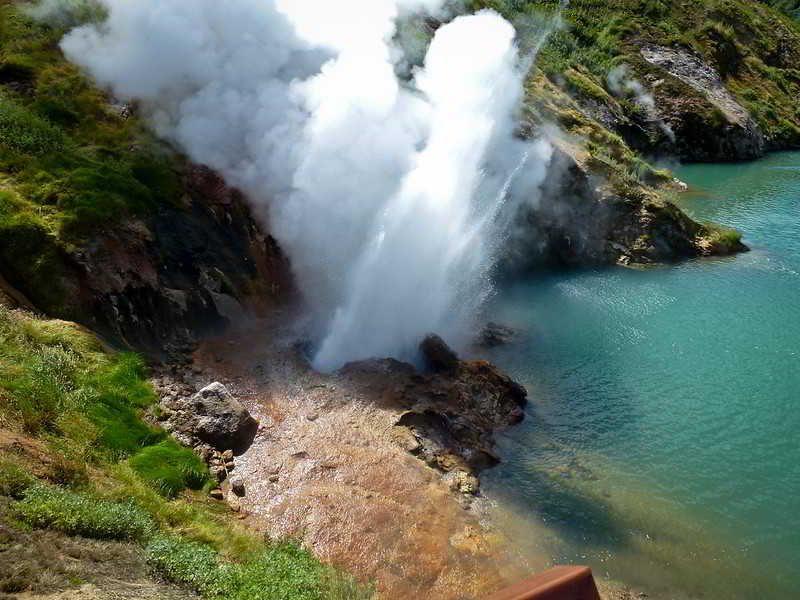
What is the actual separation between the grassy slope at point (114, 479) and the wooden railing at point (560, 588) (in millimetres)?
2752

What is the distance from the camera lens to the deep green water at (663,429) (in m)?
9.70

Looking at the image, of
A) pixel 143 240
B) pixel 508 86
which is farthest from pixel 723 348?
pixel 143 240

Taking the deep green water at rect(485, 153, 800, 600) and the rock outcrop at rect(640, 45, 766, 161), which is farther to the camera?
the rock outcrop at rect(640, 45, 766, 161)

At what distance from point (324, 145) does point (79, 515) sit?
1221cm

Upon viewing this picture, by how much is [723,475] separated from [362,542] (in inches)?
291

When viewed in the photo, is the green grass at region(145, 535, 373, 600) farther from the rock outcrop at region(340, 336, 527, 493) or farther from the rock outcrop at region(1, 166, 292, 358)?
the rock outcrop at region(1, 166, 292, 358)

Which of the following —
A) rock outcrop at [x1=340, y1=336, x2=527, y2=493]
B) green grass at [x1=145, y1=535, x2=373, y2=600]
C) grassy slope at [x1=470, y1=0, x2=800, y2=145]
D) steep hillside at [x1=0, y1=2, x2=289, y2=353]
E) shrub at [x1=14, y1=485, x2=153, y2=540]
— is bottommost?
green grass at [x1=145, y1=535, x2=373, y2=600]

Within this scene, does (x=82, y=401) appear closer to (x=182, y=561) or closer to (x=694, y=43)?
(x=182, y=561)

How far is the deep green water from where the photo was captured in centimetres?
970

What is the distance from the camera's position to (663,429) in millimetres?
12797

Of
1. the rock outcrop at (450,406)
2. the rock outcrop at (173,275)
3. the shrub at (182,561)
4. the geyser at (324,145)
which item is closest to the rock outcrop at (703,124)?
the geyser at (324,145)

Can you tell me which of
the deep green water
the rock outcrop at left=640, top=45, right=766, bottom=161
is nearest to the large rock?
the deep green water

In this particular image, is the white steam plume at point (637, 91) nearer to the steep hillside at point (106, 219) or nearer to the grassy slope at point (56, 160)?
the steep hillside at point (106, 219)

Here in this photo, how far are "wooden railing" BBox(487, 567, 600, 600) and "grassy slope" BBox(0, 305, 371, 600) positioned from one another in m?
2.75
